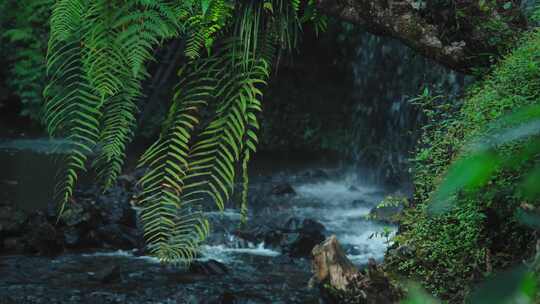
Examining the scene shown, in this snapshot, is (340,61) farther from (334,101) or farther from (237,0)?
(237,0)

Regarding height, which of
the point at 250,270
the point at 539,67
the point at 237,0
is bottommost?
the point at 250,270

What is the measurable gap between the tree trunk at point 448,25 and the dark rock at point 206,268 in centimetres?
372

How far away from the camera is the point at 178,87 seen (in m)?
2.26

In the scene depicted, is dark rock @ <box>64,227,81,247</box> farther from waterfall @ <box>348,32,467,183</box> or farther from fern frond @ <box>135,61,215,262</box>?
waterfall @ <box>348,32,467,183</box>

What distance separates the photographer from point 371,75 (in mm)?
11484

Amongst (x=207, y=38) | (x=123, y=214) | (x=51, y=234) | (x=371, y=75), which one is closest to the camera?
(x=207, y=38)

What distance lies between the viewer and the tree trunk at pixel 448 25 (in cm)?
270

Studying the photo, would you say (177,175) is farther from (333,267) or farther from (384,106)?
(384,106)

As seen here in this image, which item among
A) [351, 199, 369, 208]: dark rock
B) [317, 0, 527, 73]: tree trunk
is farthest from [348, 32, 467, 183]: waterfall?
[317, 0, 527, 73]: tree trunk

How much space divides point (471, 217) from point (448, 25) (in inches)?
36.7

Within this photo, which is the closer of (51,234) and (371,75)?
(51,234)

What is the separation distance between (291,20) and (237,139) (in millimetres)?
454

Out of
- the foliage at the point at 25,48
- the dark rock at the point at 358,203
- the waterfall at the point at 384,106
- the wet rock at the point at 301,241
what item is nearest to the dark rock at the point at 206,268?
the wet rock at the point at 301,241

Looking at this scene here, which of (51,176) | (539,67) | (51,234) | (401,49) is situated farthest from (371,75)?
(539,67)
